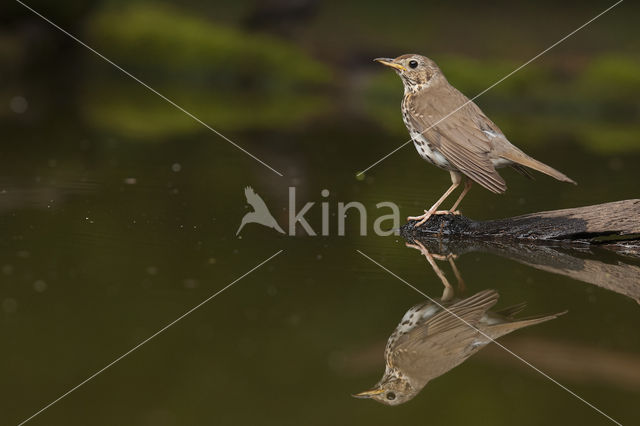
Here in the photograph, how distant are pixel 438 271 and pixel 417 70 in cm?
155

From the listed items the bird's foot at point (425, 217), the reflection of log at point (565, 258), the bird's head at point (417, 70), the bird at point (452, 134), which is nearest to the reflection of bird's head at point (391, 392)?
the reflection of log at point (565, 258)

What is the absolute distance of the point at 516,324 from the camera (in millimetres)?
3740

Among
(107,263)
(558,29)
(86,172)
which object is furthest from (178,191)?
(558,29)

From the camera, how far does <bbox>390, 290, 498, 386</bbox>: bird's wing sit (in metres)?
3.24

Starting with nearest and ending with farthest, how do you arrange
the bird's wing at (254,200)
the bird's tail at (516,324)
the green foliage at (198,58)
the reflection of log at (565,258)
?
1. the bird's tail at (516,324)
2. the reflection of log at (565,258)
3. the bird's wing at (254,200)
4. the green foliage at (198,58)

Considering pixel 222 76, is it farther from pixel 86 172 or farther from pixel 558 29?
pixel 86 172

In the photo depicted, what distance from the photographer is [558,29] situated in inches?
872

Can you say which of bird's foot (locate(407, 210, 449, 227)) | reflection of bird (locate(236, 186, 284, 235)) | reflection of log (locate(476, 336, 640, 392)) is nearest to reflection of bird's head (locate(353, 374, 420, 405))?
reflection of log (locate(476, 336, 640, 392))

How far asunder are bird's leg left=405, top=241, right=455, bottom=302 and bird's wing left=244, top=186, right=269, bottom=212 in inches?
44.4

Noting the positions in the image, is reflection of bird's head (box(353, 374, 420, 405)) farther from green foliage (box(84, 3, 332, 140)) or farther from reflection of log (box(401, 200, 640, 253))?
green foliage (box(84, 3, 332, 140))

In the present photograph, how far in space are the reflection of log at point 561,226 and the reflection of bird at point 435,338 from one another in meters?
1.29

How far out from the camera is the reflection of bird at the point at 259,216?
5453mm

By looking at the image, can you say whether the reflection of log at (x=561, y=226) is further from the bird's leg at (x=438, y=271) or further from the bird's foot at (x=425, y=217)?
the bird's leg at (x=438, y=271)

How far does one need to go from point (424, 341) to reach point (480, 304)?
0.61 m
